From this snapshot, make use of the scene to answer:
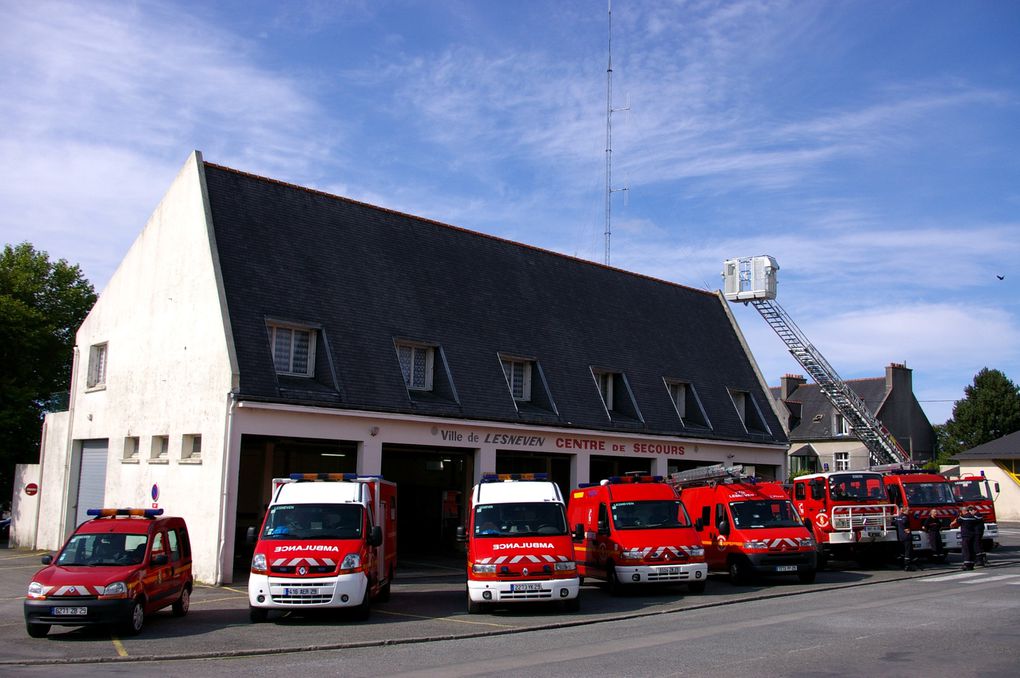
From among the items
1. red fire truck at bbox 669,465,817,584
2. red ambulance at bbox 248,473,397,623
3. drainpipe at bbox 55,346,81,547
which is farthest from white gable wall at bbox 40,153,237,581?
red fire truck at bbox 669,465,817,584

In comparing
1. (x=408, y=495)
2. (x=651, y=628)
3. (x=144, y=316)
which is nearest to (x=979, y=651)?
(x=651, y=628)

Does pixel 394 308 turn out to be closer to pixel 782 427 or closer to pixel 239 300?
pixel 239 300

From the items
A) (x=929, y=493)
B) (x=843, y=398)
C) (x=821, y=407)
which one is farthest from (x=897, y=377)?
(x=929, y=493)

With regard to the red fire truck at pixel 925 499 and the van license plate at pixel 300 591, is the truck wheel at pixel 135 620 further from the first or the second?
the red fire truck at pixel 925 499

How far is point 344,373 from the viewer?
23.4m

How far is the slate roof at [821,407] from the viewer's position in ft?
210

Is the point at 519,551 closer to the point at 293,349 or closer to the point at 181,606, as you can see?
the point at 181,606

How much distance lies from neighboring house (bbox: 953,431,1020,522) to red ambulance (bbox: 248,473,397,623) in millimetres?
45911

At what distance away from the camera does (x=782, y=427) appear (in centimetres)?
3584

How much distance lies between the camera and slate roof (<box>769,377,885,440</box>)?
210 feet

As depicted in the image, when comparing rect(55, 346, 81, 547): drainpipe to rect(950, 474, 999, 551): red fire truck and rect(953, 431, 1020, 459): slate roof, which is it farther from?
rect(953, 431, 1020, 459): slate roof

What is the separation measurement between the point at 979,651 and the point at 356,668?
7.67 metres

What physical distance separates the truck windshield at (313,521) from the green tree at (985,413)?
190ft

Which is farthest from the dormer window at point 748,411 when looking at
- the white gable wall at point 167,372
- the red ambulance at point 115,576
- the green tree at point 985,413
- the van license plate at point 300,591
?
the green tree at point 985,413
